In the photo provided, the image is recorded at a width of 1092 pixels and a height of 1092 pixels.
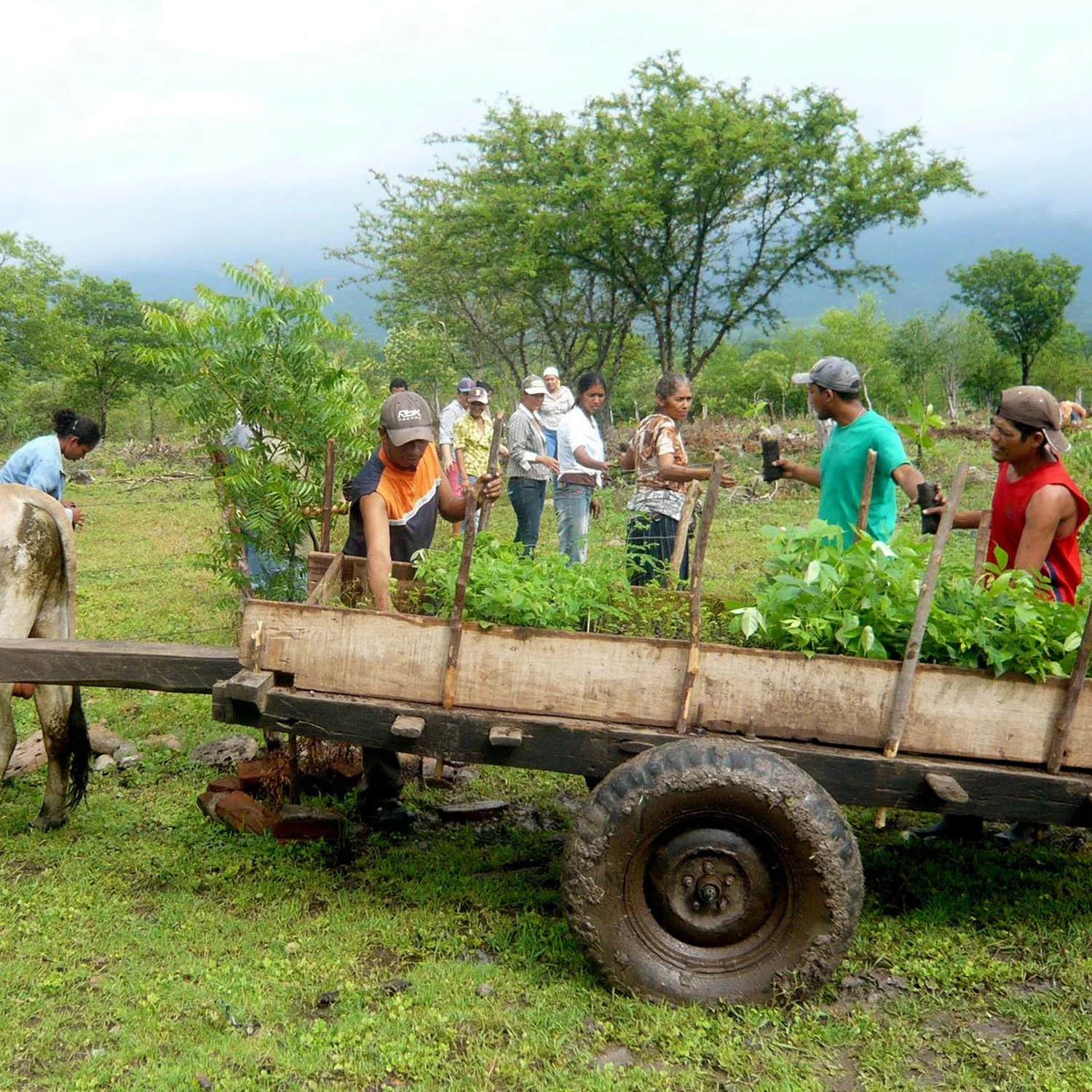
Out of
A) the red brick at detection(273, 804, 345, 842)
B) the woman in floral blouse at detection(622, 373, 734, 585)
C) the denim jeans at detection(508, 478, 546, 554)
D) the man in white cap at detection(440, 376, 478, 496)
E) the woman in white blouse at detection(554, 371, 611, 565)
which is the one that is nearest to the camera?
the red brick at detection(273, 804, 345, 842)

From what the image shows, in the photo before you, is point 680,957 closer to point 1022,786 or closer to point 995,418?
point 1022,786

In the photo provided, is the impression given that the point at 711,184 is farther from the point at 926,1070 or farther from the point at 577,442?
the point at 926,1070

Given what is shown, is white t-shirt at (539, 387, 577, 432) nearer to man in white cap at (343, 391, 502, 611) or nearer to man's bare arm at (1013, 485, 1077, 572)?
man in white cap at (343, 391, 502, 611)

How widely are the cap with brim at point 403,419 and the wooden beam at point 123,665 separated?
3.84ft

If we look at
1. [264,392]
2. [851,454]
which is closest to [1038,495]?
[851,454]

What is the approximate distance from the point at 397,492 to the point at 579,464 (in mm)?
3589

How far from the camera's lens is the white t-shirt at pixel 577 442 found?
7.99 m

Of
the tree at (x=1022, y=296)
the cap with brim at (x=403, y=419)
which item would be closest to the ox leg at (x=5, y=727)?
the cap with brim at (x=403, y=419)

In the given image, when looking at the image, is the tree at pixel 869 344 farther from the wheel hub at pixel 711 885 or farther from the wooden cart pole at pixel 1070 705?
the wheel hub at pixel 711 885

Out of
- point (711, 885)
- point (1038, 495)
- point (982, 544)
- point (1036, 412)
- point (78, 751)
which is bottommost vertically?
point (78, 751)

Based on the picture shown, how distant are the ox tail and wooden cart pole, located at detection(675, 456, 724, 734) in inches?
123

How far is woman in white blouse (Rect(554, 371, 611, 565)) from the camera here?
7898 mm

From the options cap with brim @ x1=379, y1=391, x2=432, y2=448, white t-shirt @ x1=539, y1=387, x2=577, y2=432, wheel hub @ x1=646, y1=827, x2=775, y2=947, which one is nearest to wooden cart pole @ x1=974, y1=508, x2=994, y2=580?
wheel hub @ x1=646, y1=827, x2=775, y2=947

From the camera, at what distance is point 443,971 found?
3586mm
